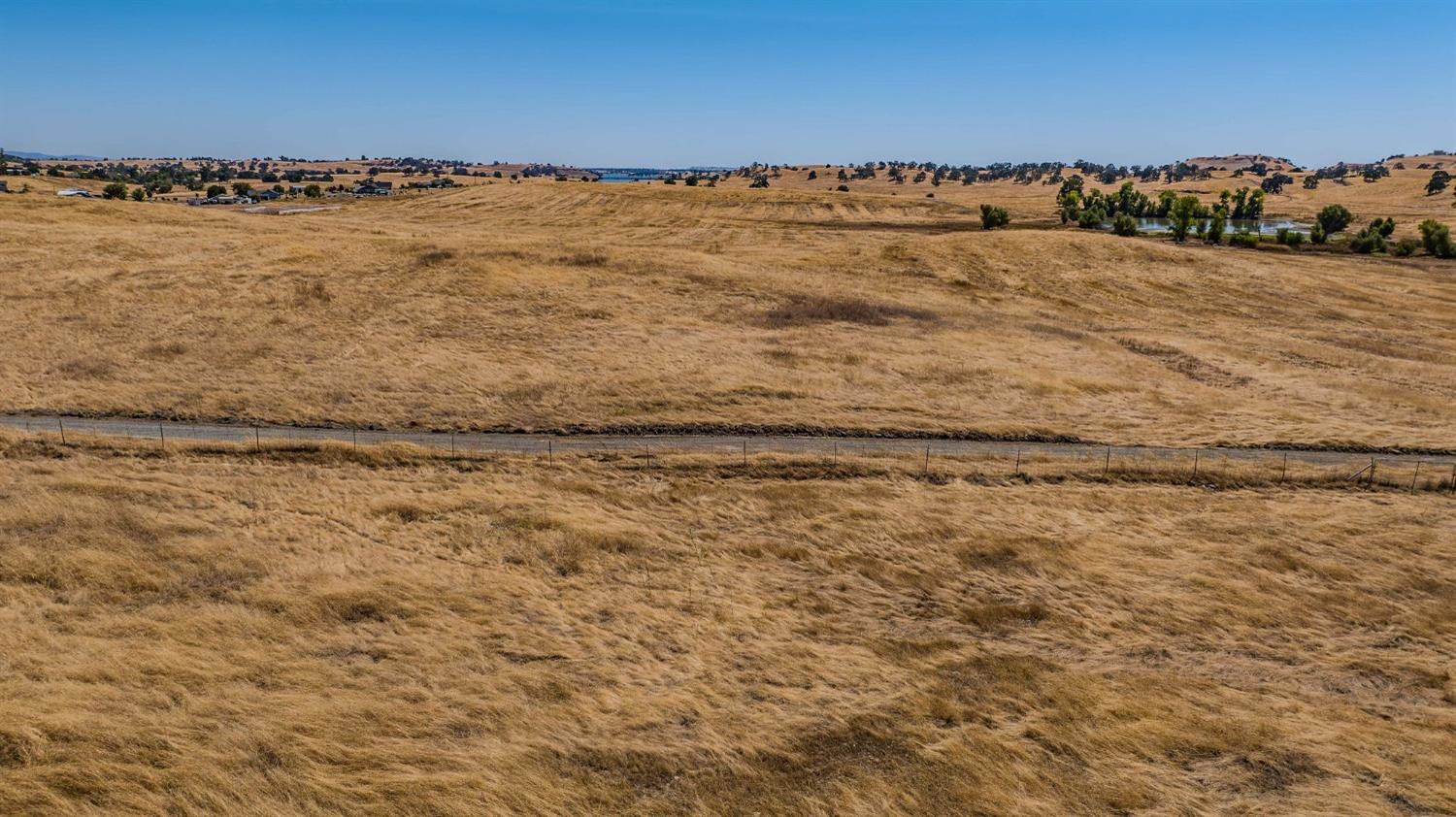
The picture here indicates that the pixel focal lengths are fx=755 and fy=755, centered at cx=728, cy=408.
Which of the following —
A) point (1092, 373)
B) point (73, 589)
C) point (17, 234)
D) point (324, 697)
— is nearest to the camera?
point (324, 697)

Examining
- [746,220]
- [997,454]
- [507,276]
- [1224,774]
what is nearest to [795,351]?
[997,454]

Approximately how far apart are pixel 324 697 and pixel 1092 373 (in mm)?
43459

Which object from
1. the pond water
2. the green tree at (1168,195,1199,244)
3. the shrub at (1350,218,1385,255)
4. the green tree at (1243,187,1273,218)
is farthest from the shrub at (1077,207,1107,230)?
the green tree at (1243,187,1273,218)

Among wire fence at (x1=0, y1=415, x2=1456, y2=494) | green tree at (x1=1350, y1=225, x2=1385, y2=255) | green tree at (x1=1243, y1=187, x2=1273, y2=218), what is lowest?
wire fence at (x1=0, y1=415, x2=1456, y2=494)

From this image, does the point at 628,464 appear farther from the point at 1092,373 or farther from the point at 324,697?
the point at 1092,373

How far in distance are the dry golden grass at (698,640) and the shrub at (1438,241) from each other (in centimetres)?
8745

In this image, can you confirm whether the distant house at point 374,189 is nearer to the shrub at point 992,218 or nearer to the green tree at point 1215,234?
the shrub at point 992,218

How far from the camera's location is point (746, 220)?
11419 cm

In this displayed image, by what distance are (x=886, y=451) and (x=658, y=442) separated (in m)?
10.5

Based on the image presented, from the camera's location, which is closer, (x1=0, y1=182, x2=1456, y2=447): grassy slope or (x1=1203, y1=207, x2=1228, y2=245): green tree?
(x1=0, y1=182, x2=1456, y2=447): grassy slope

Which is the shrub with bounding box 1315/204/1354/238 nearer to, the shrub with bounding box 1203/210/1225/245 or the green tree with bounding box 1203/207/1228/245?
the green tree with bounding box 1203/207/1228/245

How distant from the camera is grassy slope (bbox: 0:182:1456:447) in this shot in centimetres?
3859

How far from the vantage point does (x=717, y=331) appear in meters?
52.6

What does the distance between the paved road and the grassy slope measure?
1416 mm
